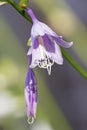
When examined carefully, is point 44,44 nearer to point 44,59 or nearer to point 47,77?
point 44,59

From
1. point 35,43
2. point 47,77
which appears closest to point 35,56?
point 35,43

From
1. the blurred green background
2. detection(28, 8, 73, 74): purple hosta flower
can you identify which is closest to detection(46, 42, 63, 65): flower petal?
detection(28, 8, 73, 74): purple hosta flower

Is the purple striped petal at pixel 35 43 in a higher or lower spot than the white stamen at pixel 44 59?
higher

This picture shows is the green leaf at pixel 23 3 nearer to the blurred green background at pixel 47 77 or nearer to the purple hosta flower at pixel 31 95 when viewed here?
the purple hosta flower at pixel 31 95

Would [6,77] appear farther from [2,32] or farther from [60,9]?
[60,9]

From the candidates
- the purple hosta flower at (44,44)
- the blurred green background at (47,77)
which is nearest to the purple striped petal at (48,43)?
the purple hosta flower at (44,44)

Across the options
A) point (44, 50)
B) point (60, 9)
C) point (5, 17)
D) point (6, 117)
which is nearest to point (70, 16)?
point (60, 9)

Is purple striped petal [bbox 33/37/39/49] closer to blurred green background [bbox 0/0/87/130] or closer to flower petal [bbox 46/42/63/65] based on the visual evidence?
flower petal [bbox 46/42/63/65]
